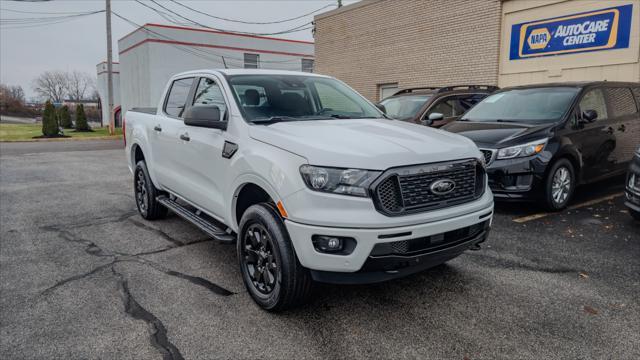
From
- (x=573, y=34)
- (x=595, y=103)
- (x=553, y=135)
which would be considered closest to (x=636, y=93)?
(x=595, y=103)

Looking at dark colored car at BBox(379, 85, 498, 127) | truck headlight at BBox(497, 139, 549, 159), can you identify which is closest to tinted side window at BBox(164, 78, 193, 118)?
truck headlight at BBox(497, 139, 549, 159)

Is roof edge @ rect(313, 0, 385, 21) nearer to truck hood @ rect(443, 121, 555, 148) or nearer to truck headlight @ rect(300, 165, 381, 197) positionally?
truck hood @ rect(443, 121, 555, 148)

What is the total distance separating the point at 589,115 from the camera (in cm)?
641

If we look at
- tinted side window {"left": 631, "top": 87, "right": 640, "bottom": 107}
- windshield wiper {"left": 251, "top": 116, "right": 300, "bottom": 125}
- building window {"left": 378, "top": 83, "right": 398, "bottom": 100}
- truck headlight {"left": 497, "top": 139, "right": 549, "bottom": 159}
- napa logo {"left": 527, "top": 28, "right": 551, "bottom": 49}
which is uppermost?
napa logo {"left": 527, "top": 28, "right": 551, "bottom": 49}

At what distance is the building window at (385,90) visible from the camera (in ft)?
53.9

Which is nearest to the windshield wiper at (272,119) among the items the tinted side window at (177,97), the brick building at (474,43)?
the tinted side window at (177,97)

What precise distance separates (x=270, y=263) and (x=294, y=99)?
65.5 inches

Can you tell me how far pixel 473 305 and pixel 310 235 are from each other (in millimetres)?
1523

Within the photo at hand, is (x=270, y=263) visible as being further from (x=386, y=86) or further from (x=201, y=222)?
(x=386, y=86)

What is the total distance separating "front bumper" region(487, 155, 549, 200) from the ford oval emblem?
116 inches

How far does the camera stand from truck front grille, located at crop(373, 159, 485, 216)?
3.00 metres

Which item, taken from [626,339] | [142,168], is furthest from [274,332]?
[142,168]

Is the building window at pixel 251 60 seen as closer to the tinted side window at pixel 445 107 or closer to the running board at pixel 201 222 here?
the tinted side window at pixel 445 107

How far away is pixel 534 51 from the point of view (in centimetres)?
1180
